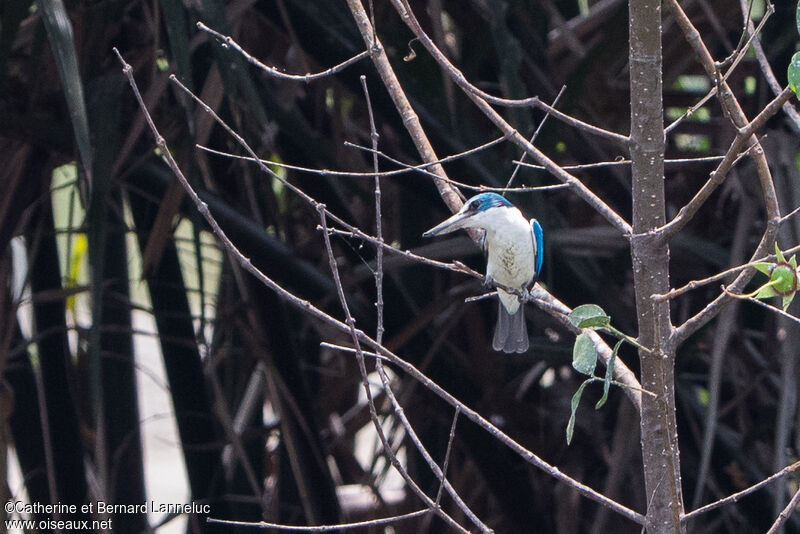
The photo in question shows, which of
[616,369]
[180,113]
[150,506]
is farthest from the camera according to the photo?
[150,506]

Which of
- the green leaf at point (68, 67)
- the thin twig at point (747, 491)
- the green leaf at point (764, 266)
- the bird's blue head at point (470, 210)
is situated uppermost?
the green leaf at point (68, 67)

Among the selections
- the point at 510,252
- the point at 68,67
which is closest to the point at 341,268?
the point at 510,252

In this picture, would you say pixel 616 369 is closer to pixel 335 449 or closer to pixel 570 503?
pixel 570 503

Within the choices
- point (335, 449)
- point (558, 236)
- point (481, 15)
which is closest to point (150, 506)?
point (335, 449)

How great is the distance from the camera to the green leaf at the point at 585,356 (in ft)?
3.77

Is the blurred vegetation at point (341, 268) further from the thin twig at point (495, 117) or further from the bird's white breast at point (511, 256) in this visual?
the thin twig at point (495, 117)

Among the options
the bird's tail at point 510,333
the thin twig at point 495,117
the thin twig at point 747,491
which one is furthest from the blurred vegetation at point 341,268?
the thin twig at point 747,491

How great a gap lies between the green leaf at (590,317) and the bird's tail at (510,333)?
1076mm

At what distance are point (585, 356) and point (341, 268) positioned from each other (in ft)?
6.78

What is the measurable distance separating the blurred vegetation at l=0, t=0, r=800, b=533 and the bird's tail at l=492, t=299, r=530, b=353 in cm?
18

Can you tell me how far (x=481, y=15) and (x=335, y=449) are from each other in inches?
63.6

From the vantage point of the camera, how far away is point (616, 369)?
4.98 feet

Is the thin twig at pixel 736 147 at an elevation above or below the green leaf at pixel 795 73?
below

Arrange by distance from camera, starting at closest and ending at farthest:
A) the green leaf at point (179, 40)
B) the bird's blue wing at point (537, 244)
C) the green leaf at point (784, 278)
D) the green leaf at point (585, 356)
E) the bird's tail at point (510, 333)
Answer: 1. the green leaf at point (784, 278)
2. the green leaf at point (585, 356)
3. the green leaf at point (179, 40)
4. the bird's tail at point (510, 333)
5. the bird's blue wing at point (537, 244)
